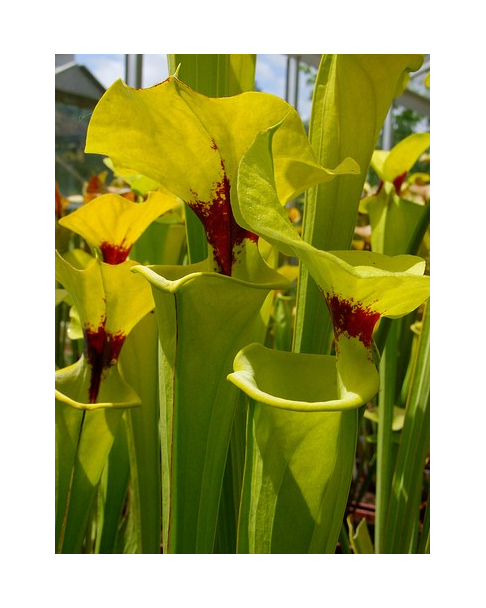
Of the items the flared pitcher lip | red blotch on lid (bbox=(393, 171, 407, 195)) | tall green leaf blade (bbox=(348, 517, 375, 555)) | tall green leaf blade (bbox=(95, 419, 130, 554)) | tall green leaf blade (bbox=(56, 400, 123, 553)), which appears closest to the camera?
the flared pitcher lip

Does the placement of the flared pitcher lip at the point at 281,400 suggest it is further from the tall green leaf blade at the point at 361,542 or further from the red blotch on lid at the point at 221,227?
the tall green leaf blade at the point at 361,542

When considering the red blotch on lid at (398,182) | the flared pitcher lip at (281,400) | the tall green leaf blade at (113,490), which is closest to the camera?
the flared pitcher lip at (281,400)

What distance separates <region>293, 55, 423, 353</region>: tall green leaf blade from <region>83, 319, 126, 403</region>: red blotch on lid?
0.46 ft

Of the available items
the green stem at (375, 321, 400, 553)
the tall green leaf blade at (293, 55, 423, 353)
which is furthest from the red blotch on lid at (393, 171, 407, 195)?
→ the tall green leaf blade at (293, 55, 423, 353)

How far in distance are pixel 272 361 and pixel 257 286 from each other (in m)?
0.04

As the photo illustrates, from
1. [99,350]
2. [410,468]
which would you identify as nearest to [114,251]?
[99,350]

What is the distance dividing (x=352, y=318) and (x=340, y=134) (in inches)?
5.4

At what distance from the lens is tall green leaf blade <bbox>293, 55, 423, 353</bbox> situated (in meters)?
0.37

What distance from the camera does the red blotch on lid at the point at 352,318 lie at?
29 cm

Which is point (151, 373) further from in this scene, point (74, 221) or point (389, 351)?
point (389, 351)

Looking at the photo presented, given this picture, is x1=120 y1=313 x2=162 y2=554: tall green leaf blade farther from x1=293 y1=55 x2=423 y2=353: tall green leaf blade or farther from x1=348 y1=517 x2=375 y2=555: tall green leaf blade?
x1=348 y1=517 x2=375 y2=555: tall green leaf blade

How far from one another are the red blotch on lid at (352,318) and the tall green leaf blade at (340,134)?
0.08m

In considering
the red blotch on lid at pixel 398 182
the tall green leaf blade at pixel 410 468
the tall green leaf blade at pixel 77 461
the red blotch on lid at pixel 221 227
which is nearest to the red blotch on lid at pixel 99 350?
the tall green leaf blade at pixel 77 461

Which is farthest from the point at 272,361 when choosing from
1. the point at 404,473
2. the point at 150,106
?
the point at 404,473
